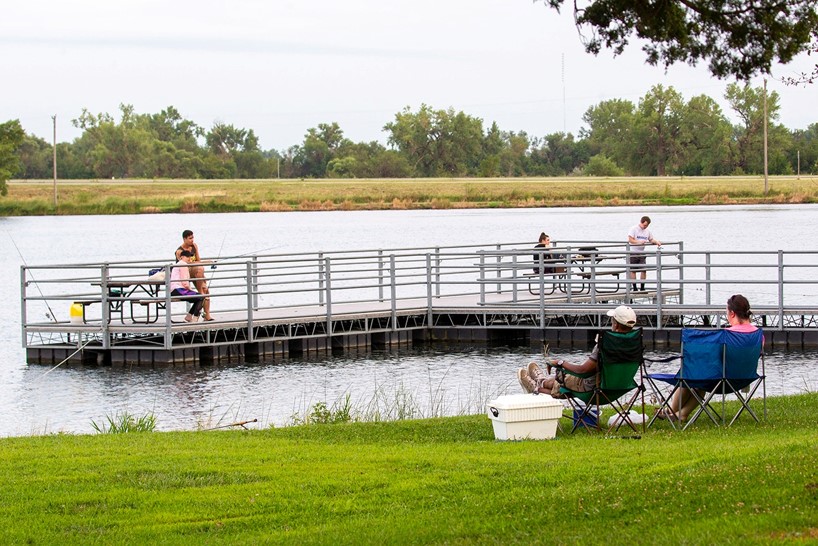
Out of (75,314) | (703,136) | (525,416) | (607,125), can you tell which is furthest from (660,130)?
(525,416)

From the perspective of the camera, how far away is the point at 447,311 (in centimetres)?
2389

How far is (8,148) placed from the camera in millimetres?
89250

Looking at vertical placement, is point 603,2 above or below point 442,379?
above

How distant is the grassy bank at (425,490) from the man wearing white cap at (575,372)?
0.60m

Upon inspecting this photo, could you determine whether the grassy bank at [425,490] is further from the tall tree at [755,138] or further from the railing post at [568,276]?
the tall tree at [755,138]

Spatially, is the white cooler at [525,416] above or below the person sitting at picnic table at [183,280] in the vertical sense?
below

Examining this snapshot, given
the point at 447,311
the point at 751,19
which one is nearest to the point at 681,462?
the point at 751,19

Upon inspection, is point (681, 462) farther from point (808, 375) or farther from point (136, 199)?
point (136, 199)

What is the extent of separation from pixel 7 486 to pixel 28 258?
47.6 metres

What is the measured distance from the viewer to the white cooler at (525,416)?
1053 centimetres

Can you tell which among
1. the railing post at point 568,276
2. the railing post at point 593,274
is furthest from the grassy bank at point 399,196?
the railing post at point 593,274

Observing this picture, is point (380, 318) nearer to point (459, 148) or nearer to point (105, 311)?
point (105, 311)

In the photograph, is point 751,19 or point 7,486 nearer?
point 7,486

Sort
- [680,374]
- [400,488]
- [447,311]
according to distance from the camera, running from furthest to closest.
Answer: [447,311]
[680,374]
[400,488]
